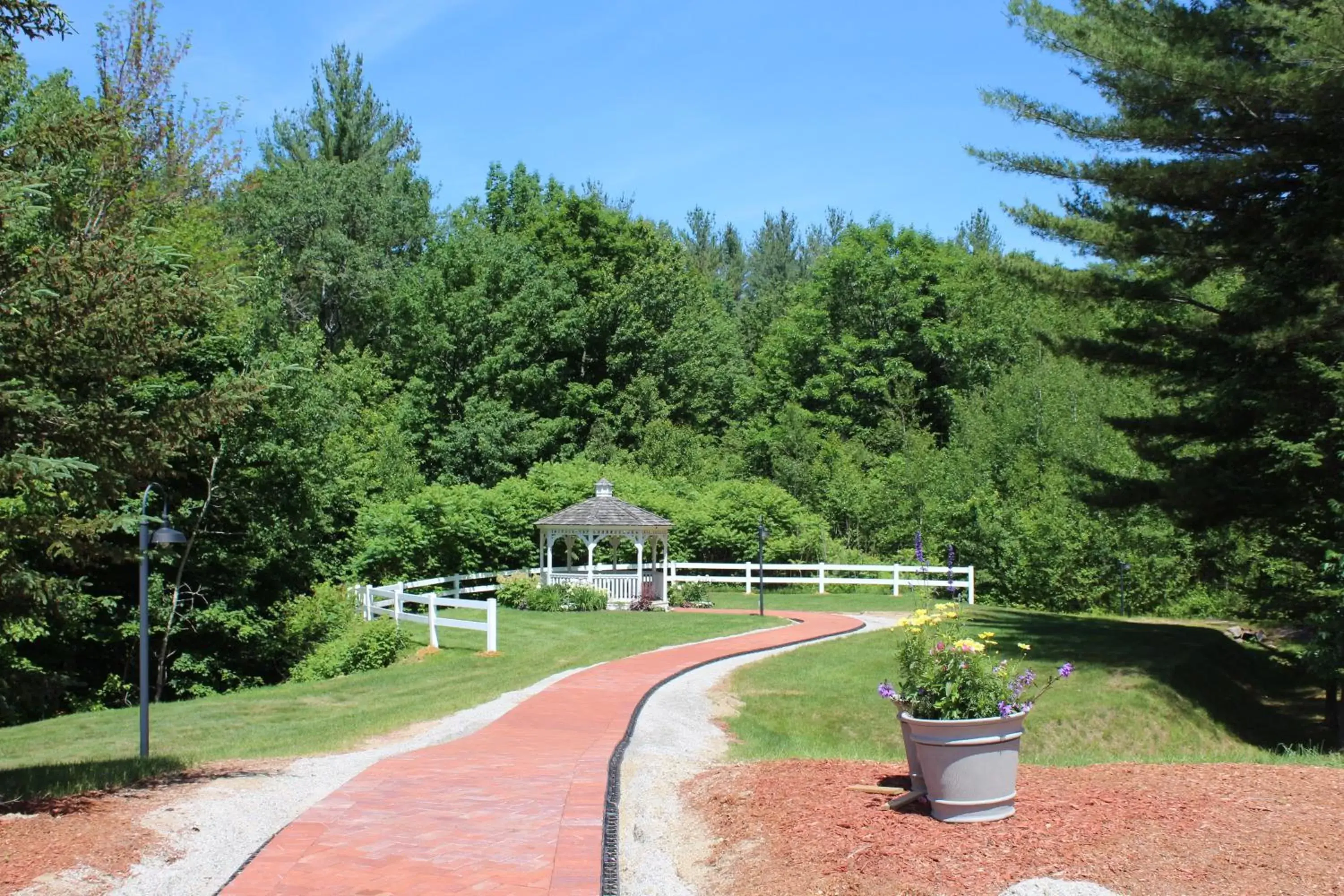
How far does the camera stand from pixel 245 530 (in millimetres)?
24516

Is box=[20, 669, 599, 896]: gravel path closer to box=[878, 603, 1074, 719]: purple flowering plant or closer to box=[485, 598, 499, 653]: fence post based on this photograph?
box=[878, 603, 1074, 719]: purple flowering plant

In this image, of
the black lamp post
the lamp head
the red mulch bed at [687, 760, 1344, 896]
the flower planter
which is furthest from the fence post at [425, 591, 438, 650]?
the flower planter

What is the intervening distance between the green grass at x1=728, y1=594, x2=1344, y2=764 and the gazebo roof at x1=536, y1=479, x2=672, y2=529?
8613mm

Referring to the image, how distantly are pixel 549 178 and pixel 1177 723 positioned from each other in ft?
152

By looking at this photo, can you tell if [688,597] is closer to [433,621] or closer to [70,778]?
[433,621]

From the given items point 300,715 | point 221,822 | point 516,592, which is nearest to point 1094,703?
point 300,715

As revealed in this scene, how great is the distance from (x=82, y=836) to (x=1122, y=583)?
29163mm

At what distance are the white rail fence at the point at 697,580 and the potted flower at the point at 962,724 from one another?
15880 millimetres

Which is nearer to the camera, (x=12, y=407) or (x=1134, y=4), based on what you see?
(x=12, y=407)

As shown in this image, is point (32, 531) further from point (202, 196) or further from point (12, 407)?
point (202, 196)

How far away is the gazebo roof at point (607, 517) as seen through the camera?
29766 mm

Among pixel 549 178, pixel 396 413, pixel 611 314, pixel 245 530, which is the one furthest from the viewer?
pixel 549 178

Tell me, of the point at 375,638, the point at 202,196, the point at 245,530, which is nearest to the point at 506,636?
the point at 375,638

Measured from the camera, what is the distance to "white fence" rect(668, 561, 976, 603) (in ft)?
108
